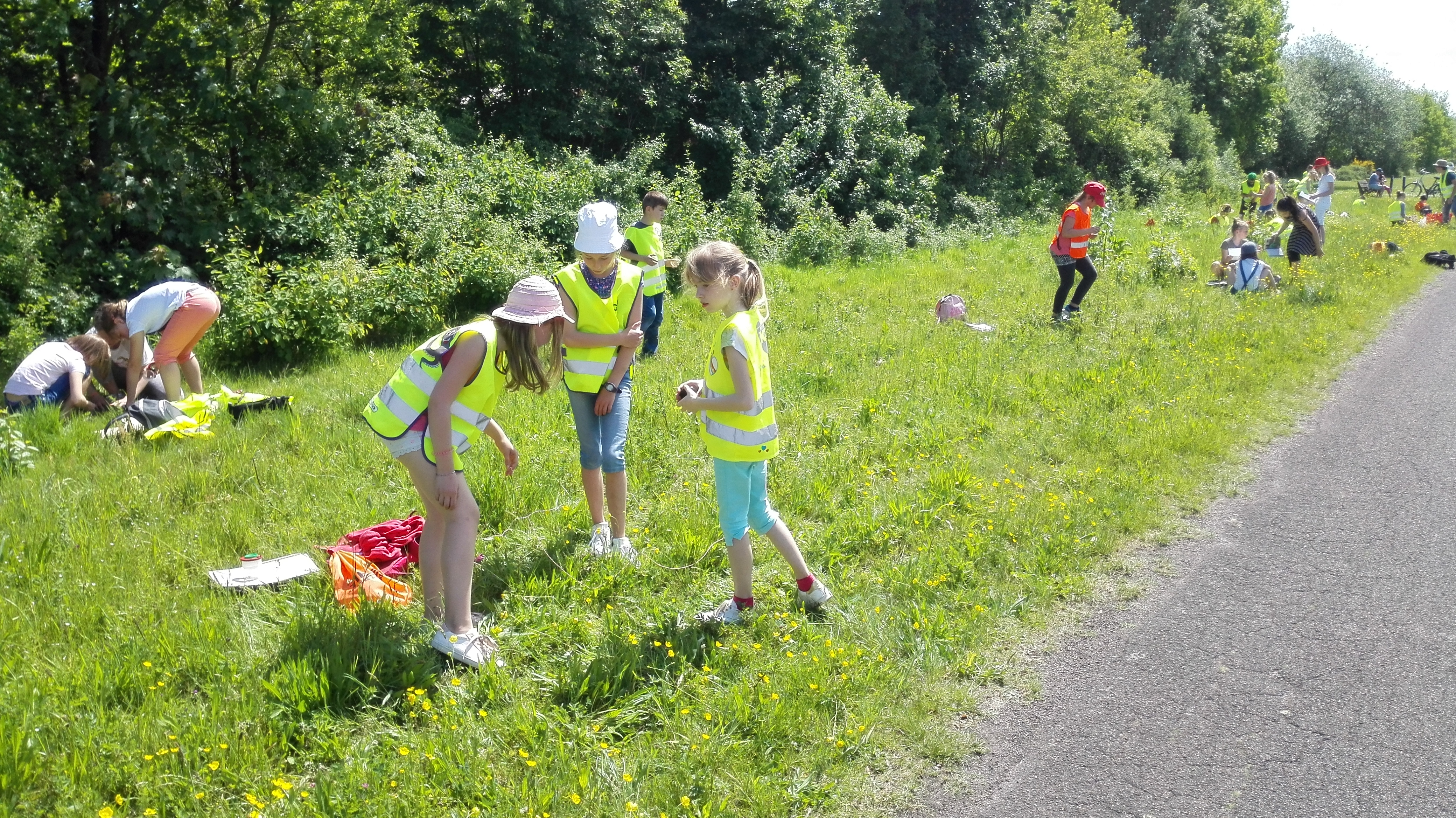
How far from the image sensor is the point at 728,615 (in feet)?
15.7

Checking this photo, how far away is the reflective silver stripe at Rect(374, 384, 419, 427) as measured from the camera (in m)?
4.26

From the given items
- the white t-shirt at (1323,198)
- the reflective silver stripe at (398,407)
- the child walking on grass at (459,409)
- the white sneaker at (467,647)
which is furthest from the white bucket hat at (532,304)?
the white t-shirt at (1323,198)

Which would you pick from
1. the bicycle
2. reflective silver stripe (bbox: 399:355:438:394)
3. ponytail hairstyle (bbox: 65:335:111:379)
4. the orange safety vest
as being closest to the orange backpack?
reflective silver stripe (bbox: 399:355:438:394)

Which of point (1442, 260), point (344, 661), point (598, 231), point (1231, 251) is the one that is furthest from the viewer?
point (1442, 260)

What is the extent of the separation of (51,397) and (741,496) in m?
6.61

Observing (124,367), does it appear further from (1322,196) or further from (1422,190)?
(1422,190)

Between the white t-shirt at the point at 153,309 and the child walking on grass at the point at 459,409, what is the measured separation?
486 centimetres

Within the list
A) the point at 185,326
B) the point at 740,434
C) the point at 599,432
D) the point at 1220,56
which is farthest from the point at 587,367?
the point at 1220,56

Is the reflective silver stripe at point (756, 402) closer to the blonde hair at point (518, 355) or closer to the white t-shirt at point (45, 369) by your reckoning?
the blonde hair at point (518, 355)

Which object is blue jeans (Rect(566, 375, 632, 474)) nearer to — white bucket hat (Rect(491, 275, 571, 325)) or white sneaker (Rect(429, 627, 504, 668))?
white bucket hat (Rect(491, 275, 571, 325))

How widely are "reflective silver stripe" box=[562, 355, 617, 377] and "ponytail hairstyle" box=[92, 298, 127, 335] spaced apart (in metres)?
5.13

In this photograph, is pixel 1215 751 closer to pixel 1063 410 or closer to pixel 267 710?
pixel 267 710

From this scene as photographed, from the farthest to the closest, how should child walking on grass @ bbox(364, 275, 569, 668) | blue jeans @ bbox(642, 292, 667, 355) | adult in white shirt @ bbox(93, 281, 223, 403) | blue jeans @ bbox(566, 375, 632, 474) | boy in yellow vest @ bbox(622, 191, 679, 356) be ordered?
blue jeans @ bbox(642, 292, 667, 355), boy in yellow vest @ bbox(622, 191, 679, 356), adult in white shirt @ bbox(93, 281, 223, 403), blue jeans @ bbox(566, 375, 632, 474), child walking on grass @ bbox(364, 275, 569, 668)

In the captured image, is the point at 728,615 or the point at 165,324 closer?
the point at 728,615
